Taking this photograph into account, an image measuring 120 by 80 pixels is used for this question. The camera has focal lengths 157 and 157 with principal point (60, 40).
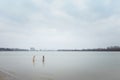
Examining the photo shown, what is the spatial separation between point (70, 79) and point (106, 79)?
14.3 ft

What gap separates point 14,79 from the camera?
1792 centimetres

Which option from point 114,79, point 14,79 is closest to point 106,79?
point 114,79

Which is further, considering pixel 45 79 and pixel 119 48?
pixel 119 48

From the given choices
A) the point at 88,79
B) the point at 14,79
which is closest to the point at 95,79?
the point at 88,79

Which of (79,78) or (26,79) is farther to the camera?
(79,78)

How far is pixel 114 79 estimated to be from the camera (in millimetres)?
18781

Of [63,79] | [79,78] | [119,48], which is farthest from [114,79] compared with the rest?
[119,48]

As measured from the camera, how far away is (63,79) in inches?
742

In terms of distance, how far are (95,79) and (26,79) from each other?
8.18 m

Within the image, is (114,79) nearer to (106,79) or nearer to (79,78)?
(106,79)

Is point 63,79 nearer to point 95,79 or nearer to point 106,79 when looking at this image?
point 95,79

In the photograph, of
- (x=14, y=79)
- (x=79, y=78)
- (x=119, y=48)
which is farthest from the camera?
(x=119, y=48)

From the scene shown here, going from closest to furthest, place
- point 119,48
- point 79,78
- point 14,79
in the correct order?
point 14,79
point 79,78
point 119,48

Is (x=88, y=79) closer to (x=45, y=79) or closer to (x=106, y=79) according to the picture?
(x=106, y=79)
